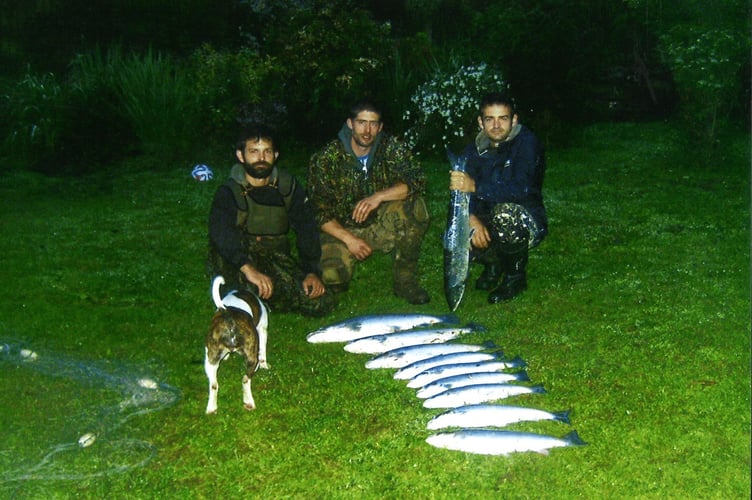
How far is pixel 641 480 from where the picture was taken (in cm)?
398

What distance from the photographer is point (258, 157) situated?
5871 mm

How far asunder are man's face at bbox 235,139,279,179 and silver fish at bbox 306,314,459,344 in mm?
1182

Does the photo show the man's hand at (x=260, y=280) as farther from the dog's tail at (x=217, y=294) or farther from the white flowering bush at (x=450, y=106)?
the white flowering bush at (x=450, y=106)

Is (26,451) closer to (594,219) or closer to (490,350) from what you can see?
(490,350)

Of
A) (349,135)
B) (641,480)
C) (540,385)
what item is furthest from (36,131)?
(641,480)

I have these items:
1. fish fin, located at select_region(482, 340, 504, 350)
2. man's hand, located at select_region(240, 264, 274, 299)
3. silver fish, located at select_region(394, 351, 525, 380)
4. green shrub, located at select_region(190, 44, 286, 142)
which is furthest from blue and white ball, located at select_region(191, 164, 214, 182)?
silver fish, located at select_region(394, 351, 525, 380)

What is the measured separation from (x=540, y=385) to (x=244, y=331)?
1745 millimetres

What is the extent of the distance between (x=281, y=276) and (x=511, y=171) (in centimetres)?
195

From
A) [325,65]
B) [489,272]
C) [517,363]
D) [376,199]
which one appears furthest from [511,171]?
[325,65]

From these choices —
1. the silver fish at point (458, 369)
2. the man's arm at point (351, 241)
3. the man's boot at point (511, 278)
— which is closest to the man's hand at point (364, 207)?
the man's arm at point (351, 241)

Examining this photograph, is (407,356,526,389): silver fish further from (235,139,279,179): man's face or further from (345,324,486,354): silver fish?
(235,139,279,179): man's face

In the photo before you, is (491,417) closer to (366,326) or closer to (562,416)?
(562,416)

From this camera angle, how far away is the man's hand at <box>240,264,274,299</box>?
570 centimetres

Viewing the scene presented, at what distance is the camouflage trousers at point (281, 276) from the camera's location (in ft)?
20.5
